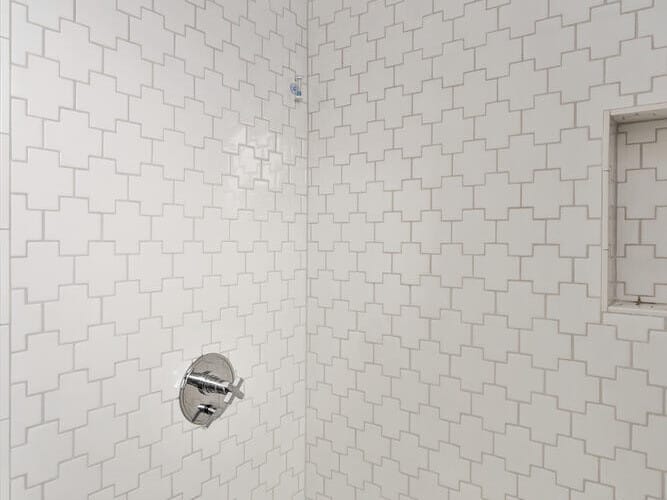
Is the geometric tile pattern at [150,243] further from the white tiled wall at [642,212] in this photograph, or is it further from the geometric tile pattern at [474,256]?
the white tiled wall at [642,212]

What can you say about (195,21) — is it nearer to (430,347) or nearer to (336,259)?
(336,259)

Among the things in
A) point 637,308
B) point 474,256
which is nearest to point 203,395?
point 474,256

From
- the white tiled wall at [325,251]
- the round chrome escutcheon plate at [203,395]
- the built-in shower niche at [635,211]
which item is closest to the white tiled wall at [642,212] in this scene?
the built-in shower niche at [635,211]

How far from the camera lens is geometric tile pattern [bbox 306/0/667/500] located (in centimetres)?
135

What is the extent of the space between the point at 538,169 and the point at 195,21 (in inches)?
43.4

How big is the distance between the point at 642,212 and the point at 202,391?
4.44 ft

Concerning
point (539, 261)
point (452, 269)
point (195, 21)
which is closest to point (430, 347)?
point (452, 269)

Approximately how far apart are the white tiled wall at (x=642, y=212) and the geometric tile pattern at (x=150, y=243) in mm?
1065

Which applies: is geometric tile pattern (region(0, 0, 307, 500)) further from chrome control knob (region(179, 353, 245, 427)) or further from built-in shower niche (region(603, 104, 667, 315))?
built-in shower niche (region(603, 104, 667, 315))

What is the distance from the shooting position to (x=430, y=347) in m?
1.66

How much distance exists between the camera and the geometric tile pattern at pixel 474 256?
4.44ft

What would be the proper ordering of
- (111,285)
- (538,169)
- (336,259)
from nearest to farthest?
1. (111,285)
2. (538,169)
3. (336,259)

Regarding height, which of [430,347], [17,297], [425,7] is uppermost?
[425,7]

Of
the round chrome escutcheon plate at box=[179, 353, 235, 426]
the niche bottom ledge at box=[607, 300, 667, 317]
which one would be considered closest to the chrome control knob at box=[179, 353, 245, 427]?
the round chrome escutcheon plate at box=[179, 353, 235, 426]
